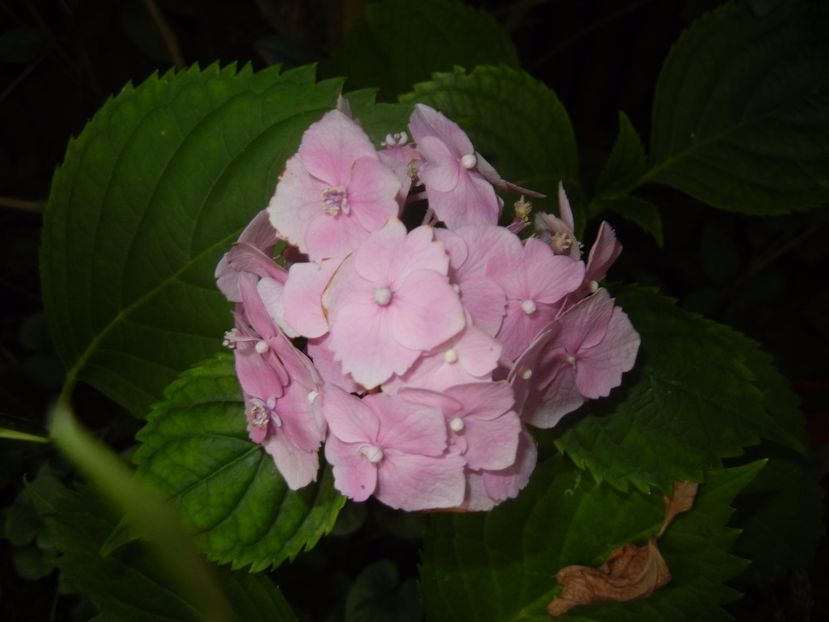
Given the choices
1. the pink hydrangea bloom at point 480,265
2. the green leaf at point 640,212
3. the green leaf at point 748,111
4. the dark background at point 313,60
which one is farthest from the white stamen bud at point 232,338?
the green leaf at point 748,111

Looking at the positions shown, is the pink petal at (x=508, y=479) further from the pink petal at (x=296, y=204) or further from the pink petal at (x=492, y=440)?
the pink petal at (x=296, y=204)

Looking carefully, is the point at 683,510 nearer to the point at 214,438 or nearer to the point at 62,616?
the point at 214,438

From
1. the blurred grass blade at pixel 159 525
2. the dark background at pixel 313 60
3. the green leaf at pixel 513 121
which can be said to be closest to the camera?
the blurred grass blade at pixel 159 525

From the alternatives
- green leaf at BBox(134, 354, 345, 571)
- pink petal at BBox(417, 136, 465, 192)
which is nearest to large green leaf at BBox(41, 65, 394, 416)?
green leaf at BBox(134, 354, 345, 571)

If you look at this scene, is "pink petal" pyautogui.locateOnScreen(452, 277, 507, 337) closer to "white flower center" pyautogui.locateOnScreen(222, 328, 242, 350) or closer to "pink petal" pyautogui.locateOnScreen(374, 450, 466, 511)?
"pink petal" pyautogui.locateOnScreen(374, 450, 466, 511)

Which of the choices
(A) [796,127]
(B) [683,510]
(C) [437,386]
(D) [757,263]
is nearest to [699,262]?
(D) [757,263]

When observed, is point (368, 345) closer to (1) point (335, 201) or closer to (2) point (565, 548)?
(1) point (335, 201)

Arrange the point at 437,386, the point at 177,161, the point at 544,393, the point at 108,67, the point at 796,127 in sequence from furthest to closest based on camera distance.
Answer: the point at 108,67 < the point at 796,127 < the point at 177,161 < the point at 544,393 < the point at 437,386
